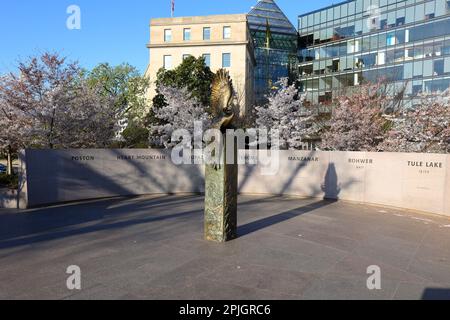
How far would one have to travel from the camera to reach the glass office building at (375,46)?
3900 cm

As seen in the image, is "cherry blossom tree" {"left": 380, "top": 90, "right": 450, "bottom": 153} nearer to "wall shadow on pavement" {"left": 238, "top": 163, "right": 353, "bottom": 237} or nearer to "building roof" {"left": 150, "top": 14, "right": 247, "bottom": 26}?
"wall shadow on pavement" {"left": 238, "top": 163, "right": 353, "bottom": 237}

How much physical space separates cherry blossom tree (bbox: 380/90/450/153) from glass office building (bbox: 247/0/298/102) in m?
42.6

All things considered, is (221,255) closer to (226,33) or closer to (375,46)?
(226,33)

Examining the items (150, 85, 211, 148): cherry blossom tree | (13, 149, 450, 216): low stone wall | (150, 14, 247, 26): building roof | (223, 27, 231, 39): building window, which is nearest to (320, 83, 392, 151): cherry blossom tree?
(13, 149, 450, 216): low stone wall

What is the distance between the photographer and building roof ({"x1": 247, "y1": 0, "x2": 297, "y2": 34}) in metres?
59.8

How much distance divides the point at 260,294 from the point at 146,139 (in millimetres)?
19670

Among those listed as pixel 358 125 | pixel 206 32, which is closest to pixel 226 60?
pixel 206 32

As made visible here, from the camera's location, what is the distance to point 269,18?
62.3 metres

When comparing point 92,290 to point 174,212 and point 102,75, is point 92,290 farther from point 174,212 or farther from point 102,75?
point 102,75

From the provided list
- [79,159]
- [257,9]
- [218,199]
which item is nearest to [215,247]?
[218,199]

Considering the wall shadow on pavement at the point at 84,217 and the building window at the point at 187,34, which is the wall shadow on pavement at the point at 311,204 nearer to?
the wall shadow on pavement at the point at 84,217
